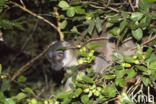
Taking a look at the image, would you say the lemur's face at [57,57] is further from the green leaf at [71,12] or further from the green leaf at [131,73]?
the green leaf at [131,73]

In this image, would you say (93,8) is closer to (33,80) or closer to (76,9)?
(76,9)

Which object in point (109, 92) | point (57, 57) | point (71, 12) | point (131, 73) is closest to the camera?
point (131, 73)

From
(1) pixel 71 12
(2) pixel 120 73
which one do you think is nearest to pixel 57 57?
(1) pixel 71 12

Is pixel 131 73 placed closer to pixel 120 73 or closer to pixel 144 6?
pixel 120 73

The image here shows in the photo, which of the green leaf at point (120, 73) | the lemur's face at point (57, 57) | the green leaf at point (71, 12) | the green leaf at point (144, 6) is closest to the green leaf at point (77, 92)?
the green leaf at point (120, 73)

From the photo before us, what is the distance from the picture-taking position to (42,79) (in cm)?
588

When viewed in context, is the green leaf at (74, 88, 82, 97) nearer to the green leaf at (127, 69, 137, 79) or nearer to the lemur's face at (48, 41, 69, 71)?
the green leaf at (127, 69, 137, 79)

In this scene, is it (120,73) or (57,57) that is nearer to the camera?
(120,73)

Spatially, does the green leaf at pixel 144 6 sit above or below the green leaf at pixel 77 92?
above

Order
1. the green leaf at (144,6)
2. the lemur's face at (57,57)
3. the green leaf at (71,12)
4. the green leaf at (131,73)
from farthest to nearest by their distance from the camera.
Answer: the lemur's face at (57,57)
the green leaf at (71,12)
the green leaf at (144,6)
the green leaf at (131,73)

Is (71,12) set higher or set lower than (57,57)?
higher

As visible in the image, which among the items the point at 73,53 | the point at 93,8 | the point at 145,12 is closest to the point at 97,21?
the point at 93,8

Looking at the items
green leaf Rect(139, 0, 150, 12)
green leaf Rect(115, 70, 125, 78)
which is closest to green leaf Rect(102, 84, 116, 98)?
green leaf Rect(115, 70, 125, 78)

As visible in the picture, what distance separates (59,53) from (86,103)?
6.25 ft
